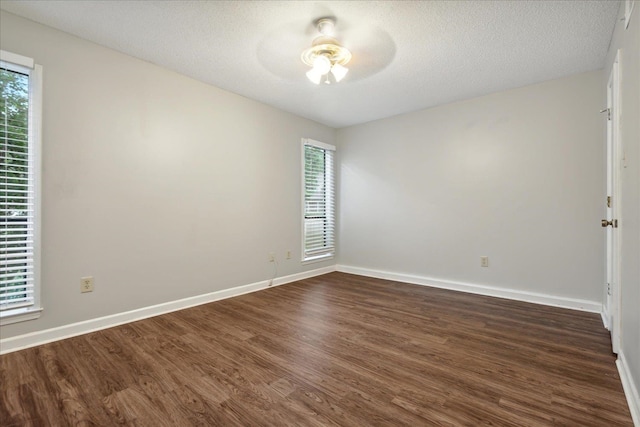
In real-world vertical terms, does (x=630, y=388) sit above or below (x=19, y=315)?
below

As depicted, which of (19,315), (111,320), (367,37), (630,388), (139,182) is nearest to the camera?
(630,388)

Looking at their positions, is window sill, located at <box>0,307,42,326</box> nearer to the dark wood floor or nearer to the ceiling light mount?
the dark wood floor

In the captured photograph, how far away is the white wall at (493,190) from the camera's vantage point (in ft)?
9.89

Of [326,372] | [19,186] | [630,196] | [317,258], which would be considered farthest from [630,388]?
[19,186]

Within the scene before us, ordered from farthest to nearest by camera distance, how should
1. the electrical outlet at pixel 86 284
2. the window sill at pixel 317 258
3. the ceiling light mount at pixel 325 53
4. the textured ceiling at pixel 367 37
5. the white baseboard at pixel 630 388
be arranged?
the window sill at pixel 317 258 < the electrical outlet at pixel 86 284 < the ceiling light mount at pixel 325 53 < the textured ceiling at pixel 367 37 < the white baseboard at pixel 630 388

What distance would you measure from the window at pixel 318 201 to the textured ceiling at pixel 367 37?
4.66 feet

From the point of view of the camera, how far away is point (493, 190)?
3541 millimetres

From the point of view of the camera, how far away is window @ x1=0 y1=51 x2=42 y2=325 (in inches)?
82.7

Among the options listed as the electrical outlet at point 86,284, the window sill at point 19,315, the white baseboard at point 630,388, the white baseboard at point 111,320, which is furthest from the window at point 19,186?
the white baseboard at point 630,388

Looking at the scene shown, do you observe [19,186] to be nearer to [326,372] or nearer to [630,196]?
[326,372]

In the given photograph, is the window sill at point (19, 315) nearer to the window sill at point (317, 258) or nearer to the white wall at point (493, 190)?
the window sill at point (317, 258)

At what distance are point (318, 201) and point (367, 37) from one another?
278 cm

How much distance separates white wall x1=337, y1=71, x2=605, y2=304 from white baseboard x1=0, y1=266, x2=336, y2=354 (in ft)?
6.96

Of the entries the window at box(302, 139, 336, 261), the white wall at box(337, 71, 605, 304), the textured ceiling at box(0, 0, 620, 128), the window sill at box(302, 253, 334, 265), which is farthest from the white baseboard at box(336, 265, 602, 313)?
the textured ceiling at box(0, 0, 620, 128)
